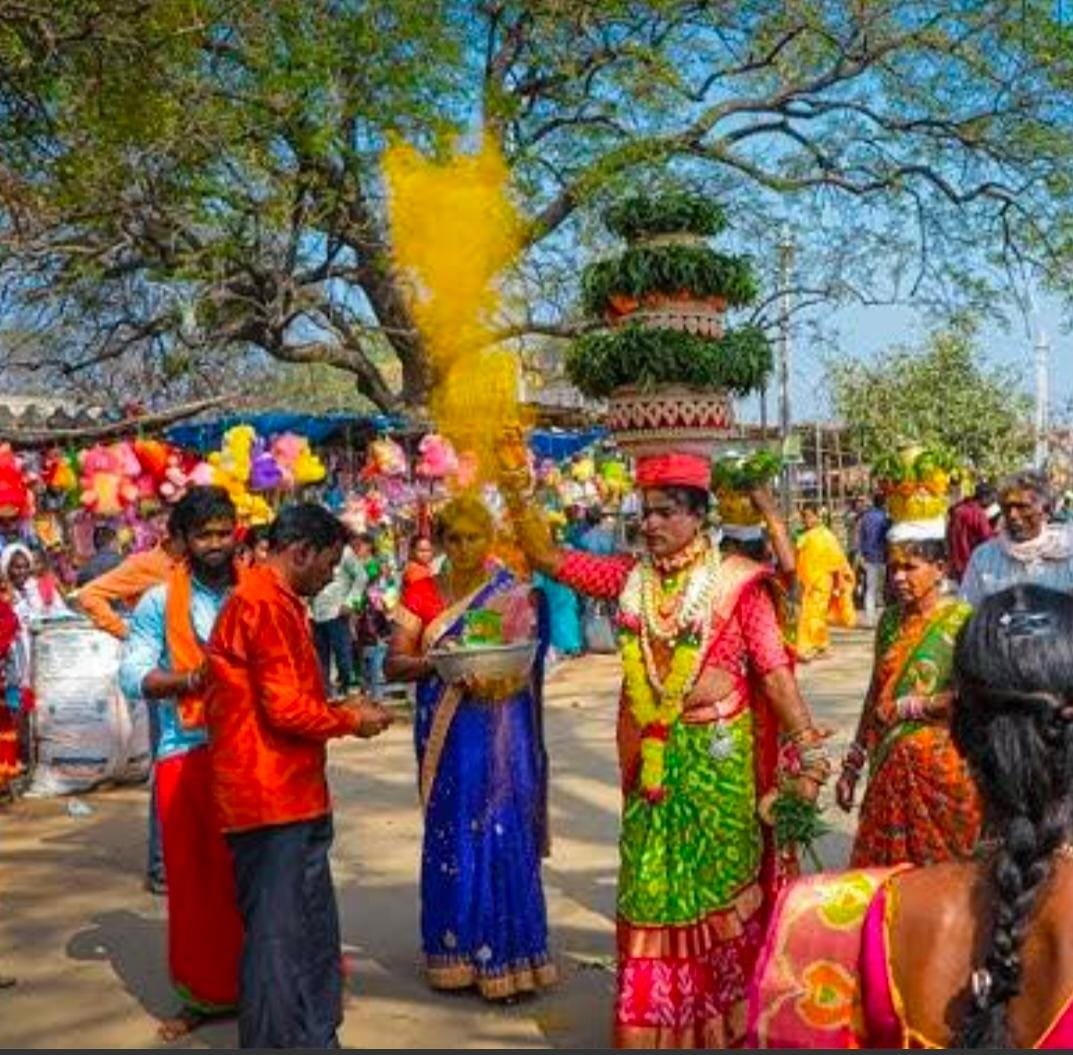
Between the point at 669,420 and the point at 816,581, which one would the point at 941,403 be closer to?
the point at 816,581

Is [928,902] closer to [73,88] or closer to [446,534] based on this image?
[446,534]

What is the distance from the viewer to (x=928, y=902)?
72.2 inches

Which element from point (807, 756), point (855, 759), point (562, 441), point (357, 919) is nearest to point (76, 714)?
point (357, 919)

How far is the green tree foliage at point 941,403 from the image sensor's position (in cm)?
3494

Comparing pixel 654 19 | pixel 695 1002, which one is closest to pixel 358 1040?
pixel 695 1002

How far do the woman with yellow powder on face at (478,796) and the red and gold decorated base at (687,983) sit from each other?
3.19 feet

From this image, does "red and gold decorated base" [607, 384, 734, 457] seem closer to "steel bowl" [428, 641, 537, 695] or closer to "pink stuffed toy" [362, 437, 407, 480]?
"steel bowl" [428, 641, 537, 695]

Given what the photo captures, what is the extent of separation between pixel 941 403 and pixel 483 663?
32.2 m

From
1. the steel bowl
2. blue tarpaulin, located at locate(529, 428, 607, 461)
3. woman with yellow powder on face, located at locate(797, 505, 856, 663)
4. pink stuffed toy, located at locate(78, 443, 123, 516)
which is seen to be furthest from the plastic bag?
blue tarpaulin, located at locate(529, 428, 607, 461)

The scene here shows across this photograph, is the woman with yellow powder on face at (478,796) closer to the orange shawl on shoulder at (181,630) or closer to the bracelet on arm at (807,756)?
the orange shawl on shoulder at (181,630)

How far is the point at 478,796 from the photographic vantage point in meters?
5.28

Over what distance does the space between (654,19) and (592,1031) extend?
15893 millimetres

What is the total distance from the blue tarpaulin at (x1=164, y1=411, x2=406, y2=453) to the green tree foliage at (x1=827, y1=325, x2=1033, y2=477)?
21.4 m

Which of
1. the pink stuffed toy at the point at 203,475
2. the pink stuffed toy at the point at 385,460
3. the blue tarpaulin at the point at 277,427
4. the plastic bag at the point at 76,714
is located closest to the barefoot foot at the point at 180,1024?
the plastic bag at the point at 76,714
